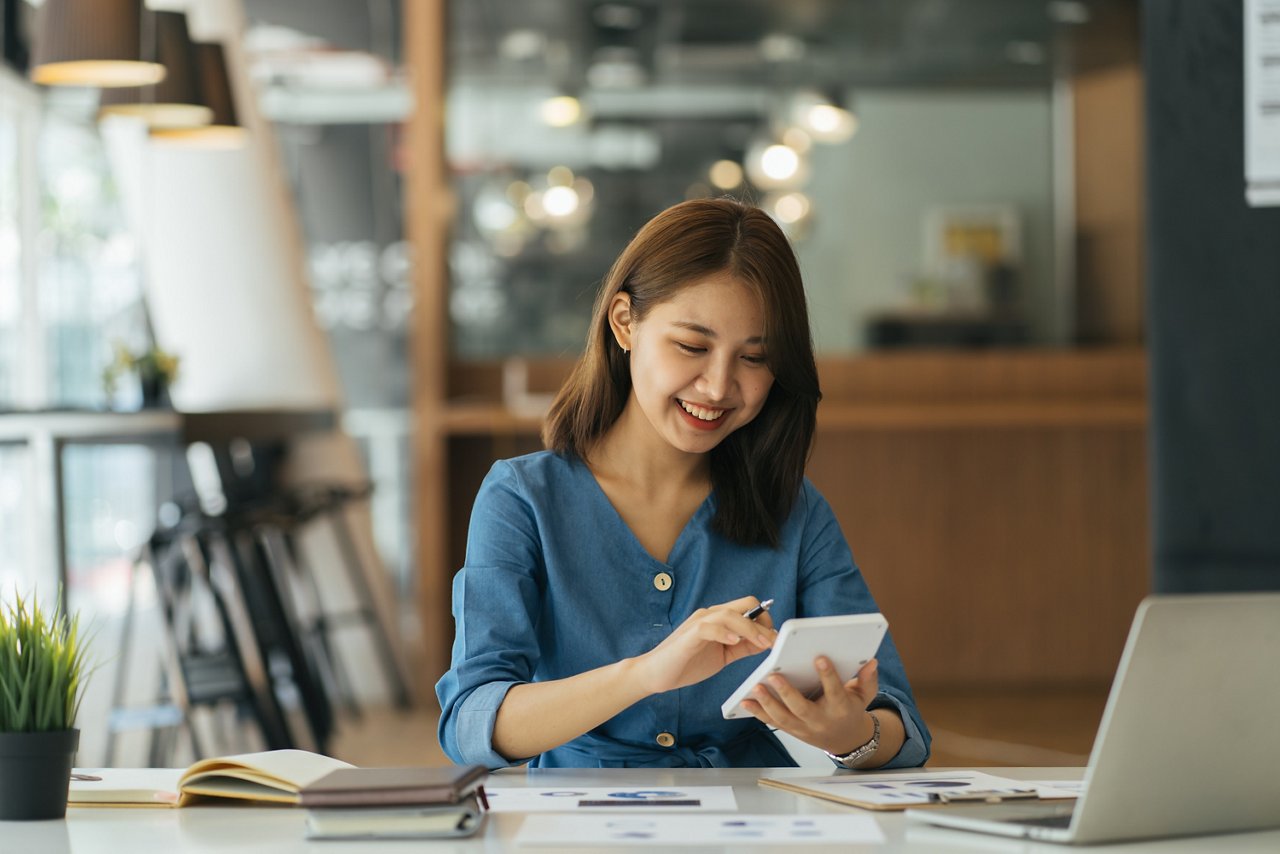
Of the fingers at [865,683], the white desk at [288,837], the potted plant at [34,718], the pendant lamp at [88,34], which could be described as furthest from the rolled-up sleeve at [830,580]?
the pendant lamp at [88,34]

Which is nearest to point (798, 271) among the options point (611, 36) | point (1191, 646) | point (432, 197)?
point (1191, 646)

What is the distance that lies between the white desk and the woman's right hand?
12cm

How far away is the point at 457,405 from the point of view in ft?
20.1

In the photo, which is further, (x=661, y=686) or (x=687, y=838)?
(x=661, y=686)

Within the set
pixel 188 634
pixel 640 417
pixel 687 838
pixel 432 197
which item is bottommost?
pixel 188 634

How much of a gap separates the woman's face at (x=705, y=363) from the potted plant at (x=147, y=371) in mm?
3587

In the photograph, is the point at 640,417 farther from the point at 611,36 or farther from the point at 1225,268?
the point at 611,36

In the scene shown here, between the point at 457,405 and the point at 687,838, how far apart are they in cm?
491

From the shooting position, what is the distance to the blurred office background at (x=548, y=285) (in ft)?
18.6

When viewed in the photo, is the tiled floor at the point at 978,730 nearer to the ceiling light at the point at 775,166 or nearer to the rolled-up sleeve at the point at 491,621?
the ceiling light at the point at 775,166

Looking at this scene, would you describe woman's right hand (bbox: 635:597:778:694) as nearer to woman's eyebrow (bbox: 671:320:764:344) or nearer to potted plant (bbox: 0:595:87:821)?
woman's eyebrow (bbox: 671:320:764:344)

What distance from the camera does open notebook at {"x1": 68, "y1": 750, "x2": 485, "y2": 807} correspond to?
4.24 ft

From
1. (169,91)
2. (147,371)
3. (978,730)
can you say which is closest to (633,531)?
(169,91)

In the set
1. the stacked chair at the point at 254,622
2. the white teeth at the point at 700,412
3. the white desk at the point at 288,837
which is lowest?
the stacked chair at the point at 254,622
